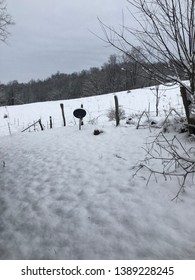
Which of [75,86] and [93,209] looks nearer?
[93,209]

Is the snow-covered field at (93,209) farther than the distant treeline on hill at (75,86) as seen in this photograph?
No

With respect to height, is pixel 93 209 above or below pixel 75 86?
below

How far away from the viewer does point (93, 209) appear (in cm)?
409

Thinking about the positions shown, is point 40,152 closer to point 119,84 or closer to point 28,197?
point 28,197

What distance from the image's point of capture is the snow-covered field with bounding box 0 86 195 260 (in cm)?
331

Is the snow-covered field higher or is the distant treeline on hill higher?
the distant treeline on hill

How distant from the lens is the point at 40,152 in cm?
760

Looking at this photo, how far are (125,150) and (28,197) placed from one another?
2.30 m

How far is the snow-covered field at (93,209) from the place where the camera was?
3309 millimetres

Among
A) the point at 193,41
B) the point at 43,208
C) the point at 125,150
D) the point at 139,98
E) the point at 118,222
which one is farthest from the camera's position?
the point at 139,98

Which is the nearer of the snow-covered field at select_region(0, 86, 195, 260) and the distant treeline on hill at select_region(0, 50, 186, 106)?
the snow-covered field at select_region(0, 86, 195, 260)

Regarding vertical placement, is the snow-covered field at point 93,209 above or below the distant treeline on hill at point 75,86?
below
